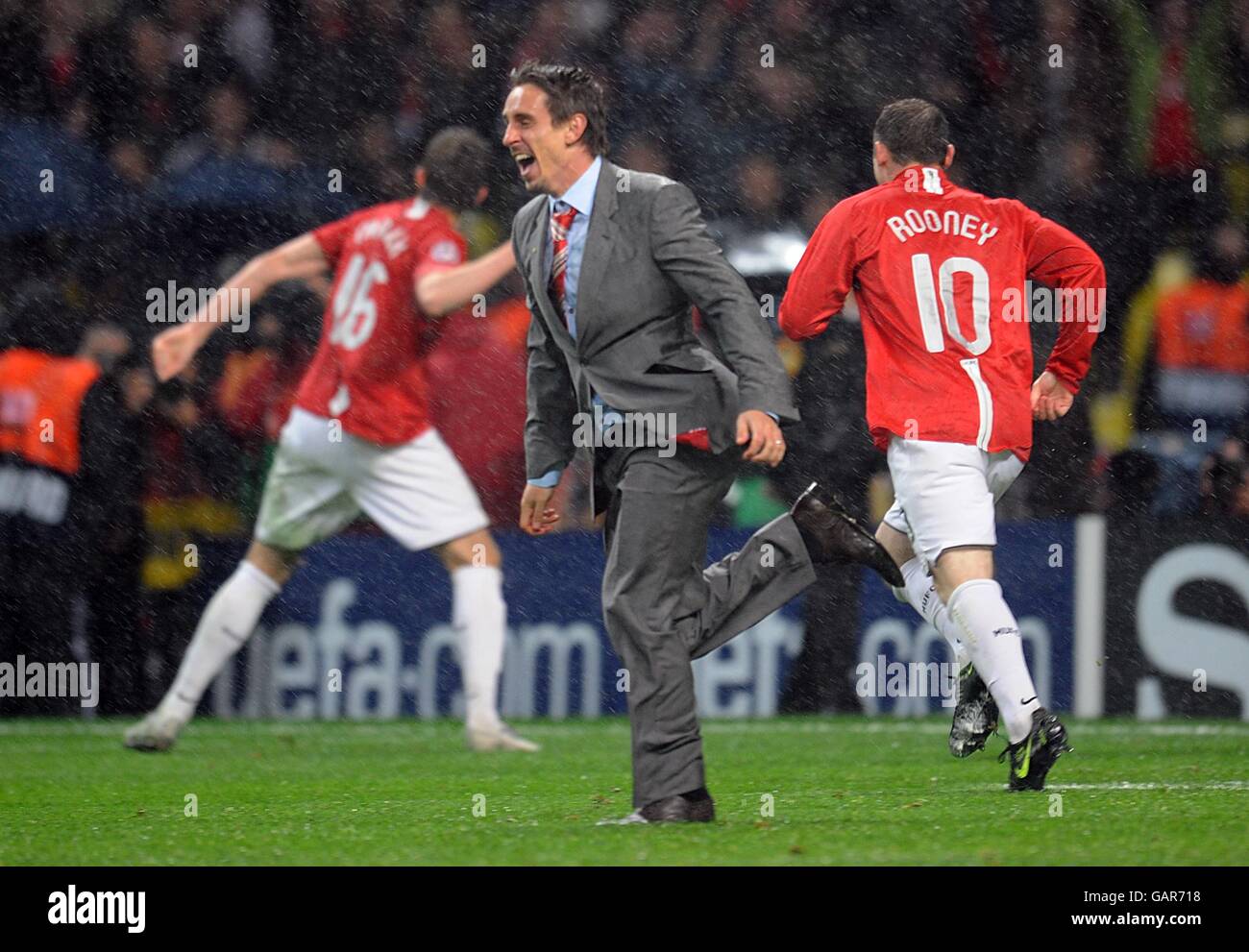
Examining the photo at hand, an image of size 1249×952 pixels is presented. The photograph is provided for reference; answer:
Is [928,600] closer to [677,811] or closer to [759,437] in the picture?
[677,811]

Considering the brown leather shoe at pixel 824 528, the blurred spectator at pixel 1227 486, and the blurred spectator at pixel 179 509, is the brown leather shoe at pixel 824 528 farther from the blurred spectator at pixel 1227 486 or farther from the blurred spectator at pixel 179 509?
the blurred spectator at pixel 179 509

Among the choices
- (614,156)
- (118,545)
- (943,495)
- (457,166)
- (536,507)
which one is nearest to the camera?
(536,507)

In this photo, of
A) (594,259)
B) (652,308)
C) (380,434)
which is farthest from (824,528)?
(380,434)

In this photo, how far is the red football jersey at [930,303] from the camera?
237 inches

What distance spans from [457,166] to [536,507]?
3.56 meters

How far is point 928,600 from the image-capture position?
6527 millimetres

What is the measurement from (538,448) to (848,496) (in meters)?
4.78

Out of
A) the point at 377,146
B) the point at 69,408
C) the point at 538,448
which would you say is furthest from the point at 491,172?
the point at 538,448

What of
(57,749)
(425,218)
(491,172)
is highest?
(491,172)

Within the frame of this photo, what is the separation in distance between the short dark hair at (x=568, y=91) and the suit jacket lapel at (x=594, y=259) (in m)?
0.18

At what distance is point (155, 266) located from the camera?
1183 centimetres

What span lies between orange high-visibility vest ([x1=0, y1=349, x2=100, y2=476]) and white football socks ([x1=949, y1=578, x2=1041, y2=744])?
5843 millimetres
